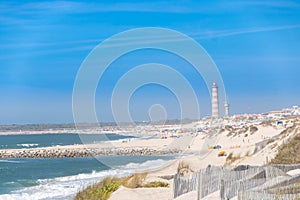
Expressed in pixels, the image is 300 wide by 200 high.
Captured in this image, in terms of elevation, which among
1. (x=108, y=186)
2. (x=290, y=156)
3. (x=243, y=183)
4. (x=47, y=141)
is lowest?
(x=108, y=186)

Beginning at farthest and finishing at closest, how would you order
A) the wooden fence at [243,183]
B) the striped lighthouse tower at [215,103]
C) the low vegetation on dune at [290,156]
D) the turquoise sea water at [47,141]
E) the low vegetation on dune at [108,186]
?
1. the striped lighthouse tower at [215,103]
2. the turquoise sea water at [47,141]
3. the low vegetation on dune at [290,156]
4. the low vegetation on dune at [108,186]
5. the wooden fence at [243,183]

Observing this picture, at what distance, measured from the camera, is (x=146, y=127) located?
165375 millimetres

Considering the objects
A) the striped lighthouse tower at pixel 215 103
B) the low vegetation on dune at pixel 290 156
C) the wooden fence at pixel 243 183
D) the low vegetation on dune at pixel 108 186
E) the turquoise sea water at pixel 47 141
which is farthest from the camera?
the striped lighthouse tower at pixel 215 103

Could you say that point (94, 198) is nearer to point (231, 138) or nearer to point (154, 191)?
point (154, 191)

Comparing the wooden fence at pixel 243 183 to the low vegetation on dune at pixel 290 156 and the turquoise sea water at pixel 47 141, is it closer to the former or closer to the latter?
the low vegetation on dune at pixel 290 156

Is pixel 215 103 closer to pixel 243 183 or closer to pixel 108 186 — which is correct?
pixel 108 186

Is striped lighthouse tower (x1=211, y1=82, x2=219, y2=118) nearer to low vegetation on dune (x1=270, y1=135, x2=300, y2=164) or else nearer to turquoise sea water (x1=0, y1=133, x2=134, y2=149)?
turquoise sea water (x1=0, y1=133, x2=134, y2=149)

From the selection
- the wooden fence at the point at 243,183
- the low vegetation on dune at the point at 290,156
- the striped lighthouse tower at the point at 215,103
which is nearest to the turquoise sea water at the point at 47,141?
the striped lighthouse tower at the point at 215,103

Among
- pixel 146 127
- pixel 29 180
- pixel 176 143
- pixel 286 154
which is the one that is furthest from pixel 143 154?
pixel 146 127

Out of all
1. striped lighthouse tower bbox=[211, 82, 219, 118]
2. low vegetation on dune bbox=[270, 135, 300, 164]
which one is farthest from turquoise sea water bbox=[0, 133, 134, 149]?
low vegetation on dune bbox=[270, 135, 300, 164]

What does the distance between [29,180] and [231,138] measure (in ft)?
118

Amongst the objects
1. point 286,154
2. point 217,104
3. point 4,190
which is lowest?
point 4,190

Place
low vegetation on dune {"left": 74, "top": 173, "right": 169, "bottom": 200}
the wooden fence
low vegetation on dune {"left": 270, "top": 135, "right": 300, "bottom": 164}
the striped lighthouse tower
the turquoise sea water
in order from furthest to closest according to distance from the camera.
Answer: the striped lighthouse tower, the turquoise sea water, low vegetation on dune {"left": 270, "top": 135, "right": 300, "bottom": 164}, low vegetation on dune {"left": 74, "top": 173, "right": 169, "bottom": 200}, the wooden fence

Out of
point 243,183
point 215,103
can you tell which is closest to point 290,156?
point 243,183
